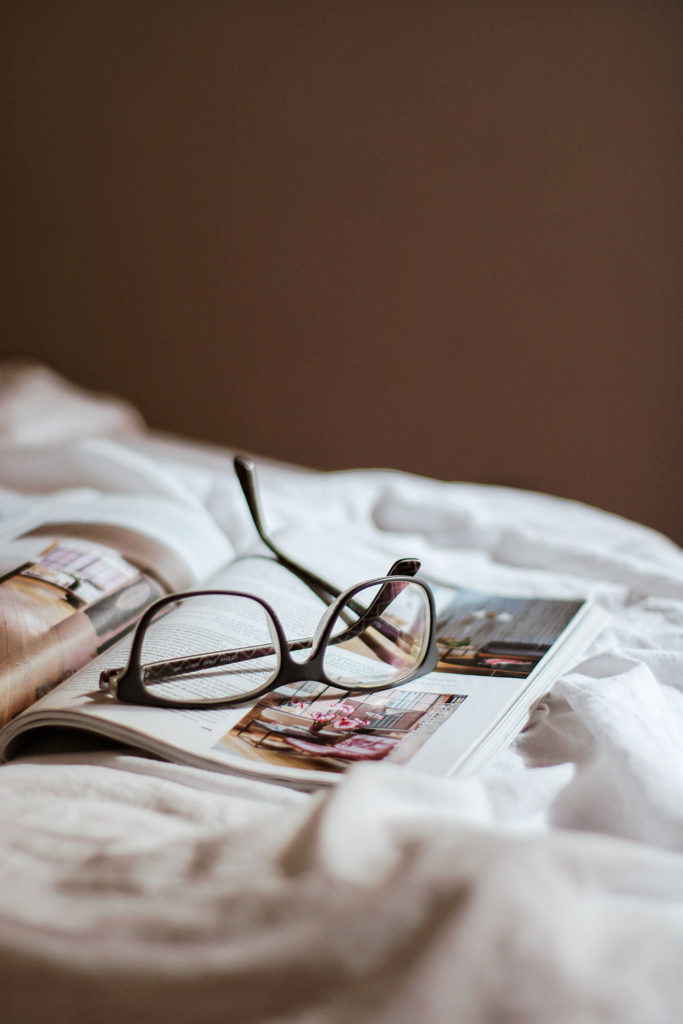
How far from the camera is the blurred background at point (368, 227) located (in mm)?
1488

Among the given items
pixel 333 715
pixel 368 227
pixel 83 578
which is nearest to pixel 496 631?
pixel 333 715

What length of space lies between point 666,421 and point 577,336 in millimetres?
230

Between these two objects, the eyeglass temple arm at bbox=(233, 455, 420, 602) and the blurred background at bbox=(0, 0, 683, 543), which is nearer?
the eyeglass temple arm at bbox=(233, 455, 420, 602)

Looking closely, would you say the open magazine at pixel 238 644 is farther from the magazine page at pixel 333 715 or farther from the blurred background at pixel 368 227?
the blurred background at pixel 368 227

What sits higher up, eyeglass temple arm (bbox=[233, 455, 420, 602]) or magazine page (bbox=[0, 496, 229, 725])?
eyeglass temple arm (bbox=[233, 455, 420, 602])

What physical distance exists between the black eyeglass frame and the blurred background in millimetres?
1154

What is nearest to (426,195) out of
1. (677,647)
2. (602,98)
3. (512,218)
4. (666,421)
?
(512,218)

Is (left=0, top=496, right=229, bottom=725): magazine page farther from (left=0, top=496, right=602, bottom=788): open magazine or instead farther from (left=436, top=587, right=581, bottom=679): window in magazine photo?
(left=436, top=587, right=581, bottom=679): window in magazine photo

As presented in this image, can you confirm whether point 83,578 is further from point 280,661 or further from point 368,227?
point 368,227

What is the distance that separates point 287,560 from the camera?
2.34ft

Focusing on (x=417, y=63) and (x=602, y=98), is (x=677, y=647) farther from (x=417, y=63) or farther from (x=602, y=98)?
(x=417, y=63)

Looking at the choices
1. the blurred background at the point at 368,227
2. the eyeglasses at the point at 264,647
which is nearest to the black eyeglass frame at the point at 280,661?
the eyeglasses at the point at 264,647

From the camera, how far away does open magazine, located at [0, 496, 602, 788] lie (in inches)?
18.2

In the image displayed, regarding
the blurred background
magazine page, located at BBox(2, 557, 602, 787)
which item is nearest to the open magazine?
magazine page, located at BBox(2, 557, 602, 787)
